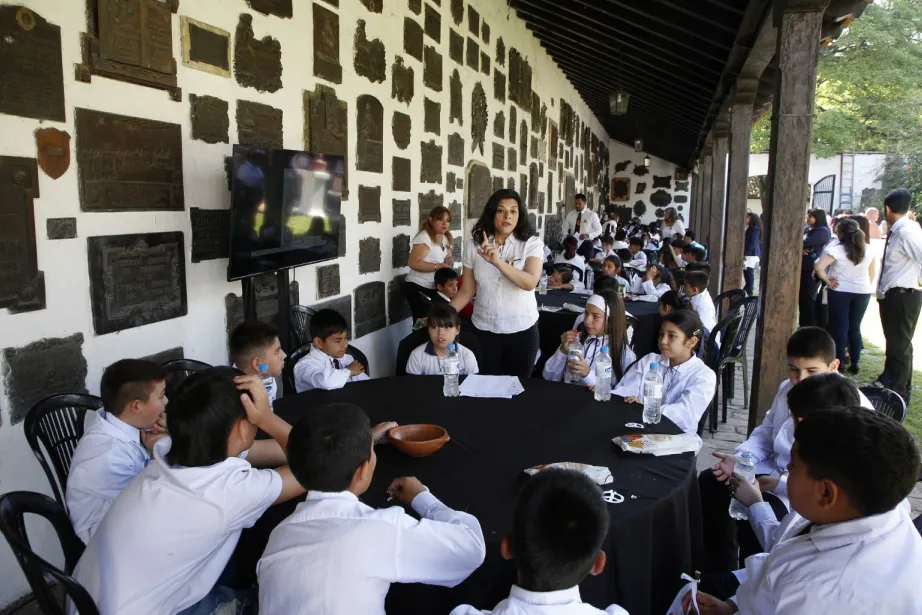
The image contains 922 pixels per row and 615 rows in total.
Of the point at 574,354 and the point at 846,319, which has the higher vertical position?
the point at 574,354

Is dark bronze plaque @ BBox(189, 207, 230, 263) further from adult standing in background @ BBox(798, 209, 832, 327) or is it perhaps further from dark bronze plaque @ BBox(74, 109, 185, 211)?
adult standing in background @ BBox(798, 209, 832, 327)

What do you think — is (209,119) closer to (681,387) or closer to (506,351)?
(506,351)

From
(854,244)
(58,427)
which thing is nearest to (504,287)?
(58,427)

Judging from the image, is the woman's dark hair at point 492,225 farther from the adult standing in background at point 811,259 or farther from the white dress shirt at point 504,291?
the adult standing in background at point 811,259

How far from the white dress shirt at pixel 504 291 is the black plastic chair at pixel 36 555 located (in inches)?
102

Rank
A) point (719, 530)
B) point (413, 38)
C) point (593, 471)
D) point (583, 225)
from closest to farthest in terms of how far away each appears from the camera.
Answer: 1. point (593, 471)
2. point (719, 530)
3. point (413, 38)
4. point (583, 225)

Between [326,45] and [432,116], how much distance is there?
6.92ft

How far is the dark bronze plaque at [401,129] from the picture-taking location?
5.95 m

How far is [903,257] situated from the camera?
18.2 ft

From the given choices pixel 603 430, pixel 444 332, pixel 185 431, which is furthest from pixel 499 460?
pixel 444 332

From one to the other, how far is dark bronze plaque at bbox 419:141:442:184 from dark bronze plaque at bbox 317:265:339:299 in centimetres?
192

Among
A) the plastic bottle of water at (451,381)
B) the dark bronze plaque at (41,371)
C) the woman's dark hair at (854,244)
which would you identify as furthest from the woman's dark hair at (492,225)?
the woman's dark hair at (854,244)

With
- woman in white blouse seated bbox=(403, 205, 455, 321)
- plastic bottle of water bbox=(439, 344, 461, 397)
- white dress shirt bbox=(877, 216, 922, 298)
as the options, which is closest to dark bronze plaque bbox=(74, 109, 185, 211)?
plastic bottle of water bbox=(439, 344, 461, 397)

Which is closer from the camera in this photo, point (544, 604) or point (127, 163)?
point (544, 604)
